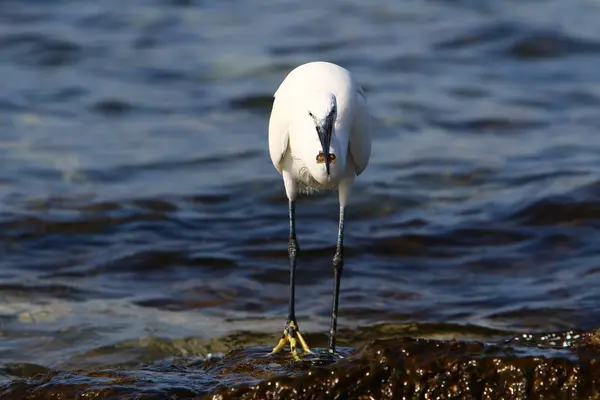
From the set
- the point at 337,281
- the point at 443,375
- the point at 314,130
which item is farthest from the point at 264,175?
the point at 443,375

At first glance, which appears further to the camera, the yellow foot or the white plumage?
the yellow foot

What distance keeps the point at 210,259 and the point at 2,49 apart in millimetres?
7402

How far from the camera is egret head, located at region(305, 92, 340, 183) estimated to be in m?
5.53

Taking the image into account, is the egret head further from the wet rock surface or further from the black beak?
the wet rock surface

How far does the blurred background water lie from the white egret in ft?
5.49

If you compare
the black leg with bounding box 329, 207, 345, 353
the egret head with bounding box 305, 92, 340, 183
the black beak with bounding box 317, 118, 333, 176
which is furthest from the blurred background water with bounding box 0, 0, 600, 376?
the black beak with bounding box 317, 118, 333, 176

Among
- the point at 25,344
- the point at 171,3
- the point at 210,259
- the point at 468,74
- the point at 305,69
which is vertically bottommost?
the point at 25,344

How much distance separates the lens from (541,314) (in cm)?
787

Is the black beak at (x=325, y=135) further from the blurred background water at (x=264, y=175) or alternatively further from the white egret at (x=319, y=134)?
the blurred background water at (x=264, y=175)

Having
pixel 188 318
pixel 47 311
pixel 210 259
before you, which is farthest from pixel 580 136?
pixel 47 311

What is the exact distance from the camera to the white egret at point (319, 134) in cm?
568

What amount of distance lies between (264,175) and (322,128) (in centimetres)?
538

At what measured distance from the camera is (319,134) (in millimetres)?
5531

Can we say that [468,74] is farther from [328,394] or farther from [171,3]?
[328,394]
